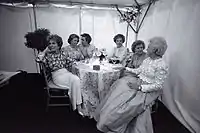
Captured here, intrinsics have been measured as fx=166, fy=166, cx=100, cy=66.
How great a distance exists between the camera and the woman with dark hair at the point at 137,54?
7.63ft

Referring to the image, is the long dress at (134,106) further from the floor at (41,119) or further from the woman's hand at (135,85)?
the floor at (41,119)

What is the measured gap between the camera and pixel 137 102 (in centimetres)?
160

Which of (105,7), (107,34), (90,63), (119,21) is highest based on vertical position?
(105,7)

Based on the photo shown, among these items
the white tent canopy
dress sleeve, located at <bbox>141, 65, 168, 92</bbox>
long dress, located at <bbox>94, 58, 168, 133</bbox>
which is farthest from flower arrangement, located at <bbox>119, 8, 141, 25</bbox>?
dress sleeve, located at <bbox>141, 65, 168, 92</bbox>

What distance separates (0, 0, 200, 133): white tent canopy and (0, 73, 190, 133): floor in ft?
0.67

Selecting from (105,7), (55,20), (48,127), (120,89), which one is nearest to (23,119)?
(48,127)

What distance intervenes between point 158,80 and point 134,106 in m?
0.36

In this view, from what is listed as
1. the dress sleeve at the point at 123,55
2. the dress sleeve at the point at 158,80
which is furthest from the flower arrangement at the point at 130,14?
the dress sleeve at the point at 158,80

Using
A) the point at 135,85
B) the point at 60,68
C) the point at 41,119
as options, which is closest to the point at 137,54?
the point at 135,85

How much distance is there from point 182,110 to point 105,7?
269 cm

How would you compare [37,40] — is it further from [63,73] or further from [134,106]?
[134,106]

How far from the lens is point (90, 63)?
8.00 feet

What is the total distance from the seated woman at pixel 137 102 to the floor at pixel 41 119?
37cm

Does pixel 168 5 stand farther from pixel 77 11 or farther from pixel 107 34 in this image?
pixel 77 11
